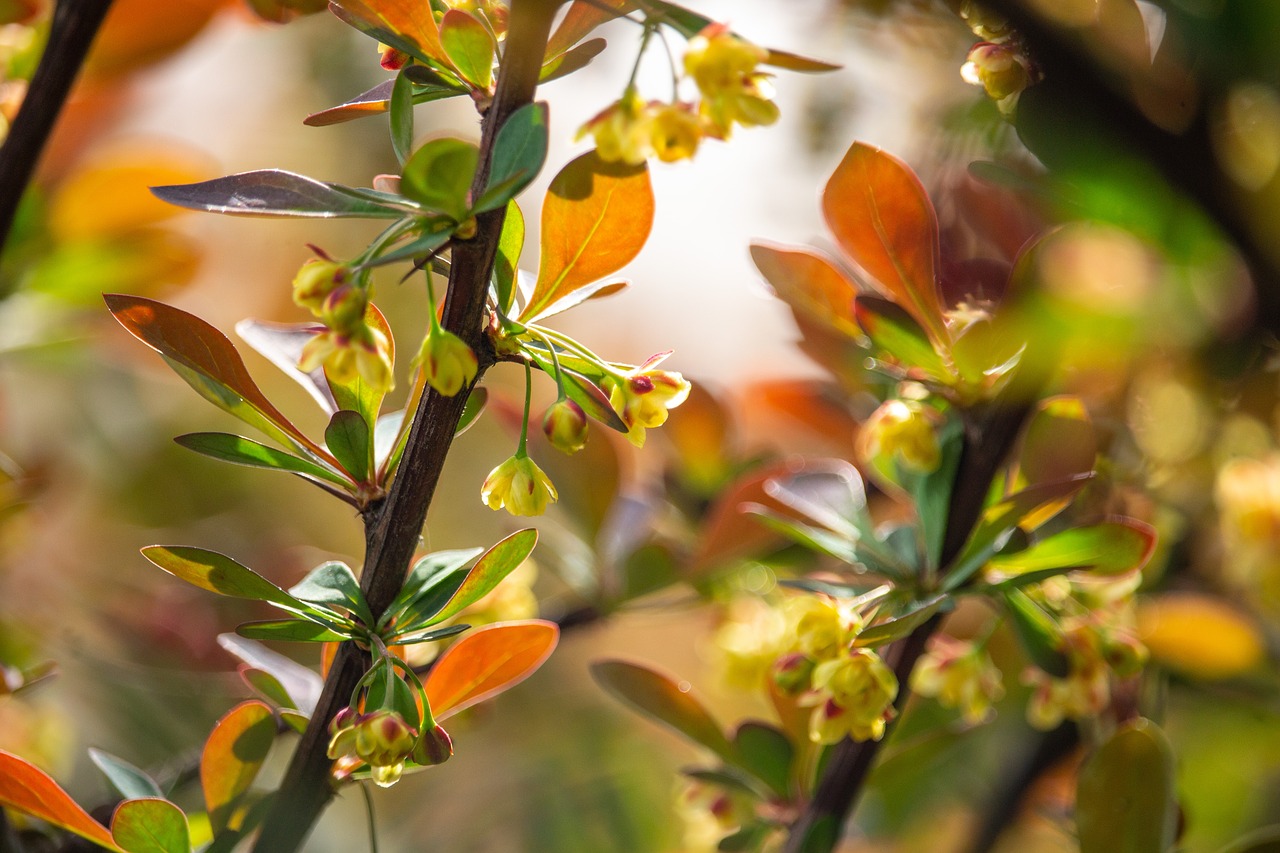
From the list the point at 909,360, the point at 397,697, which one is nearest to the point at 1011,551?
the point at 909,360

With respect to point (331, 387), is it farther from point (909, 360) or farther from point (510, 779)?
point (510, 779)

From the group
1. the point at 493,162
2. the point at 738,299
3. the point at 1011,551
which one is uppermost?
the point at 493,162

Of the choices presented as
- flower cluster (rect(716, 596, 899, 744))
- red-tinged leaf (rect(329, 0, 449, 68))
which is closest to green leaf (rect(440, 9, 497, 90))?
red-tinged leaf (rect(329, 0, 449, 68))

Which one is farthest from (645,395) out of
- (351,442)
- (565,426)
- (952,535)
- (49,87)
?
(49,87)

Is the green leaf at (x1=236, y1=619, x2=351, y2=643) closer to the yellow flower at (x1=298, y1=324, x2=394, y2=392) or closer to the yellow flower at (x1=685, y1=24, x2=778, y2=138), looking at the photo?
the yellow flower at (x1=298, y1=324, x2=394, y2=392)

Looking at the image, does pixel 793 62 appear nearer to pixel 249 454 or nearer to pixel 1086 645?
pixel 249 454
